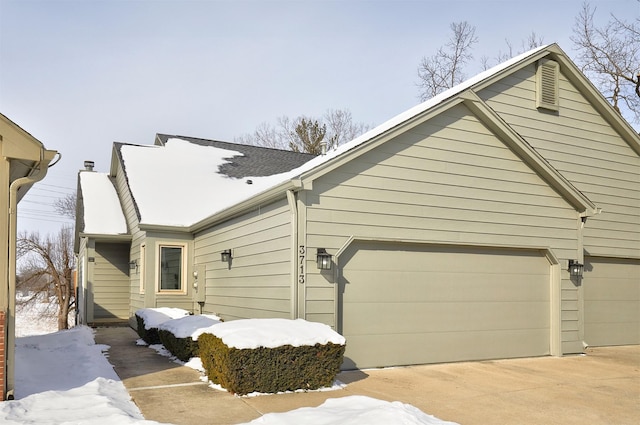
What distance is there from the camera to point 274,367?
7.24 metres

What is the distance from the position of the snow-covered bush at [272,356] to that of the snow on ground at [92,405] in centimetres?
101

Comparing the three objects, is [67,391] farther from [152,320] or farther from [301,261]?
[152,320]

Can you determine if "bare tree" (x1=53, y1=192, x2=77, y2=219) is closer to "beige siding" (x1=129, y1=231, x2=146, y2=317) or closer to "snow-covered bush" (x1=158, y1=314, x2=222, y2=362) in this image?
"beige siding" (x1=129, y1=231, x2=146, y2=317)

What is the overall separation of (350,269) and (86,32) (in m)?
9.44

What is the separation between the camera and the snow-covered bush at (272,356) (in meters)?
7.11

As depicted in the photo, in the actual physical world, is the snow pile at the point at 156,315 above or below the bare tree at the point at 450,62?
below

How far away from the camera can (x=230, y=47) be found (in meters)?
16.1

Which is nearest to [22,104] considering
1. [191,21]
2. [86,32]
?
[86,32]

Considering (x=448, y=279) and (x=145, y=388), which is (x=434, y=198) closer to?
(x=448, y=279)

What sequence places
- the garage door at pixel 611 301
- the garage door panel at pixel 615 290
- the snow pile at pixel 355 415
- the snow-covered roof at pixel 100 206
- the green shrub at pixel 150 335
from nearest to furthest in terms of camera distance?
the snow pile at pixel 355 415
the green shrub at pixel 150 335
the garage door at pixel 611 301
the garage door panel at pixel 615 290
the snow-covered roof at pixel 100 206

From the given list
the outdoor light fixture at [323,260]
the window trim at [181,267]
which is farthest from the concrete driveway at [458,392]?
the window trim at [181,267]

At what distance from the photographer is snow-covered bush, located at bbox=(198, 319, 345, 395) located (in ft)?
23.3

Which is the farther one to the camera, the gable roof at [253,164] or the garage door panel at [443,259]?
the gable roof at [253,164]

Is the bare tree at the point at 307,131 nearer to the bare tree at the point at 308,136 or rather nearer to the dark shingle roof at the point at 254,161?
the bare tree at the point at 308,136
